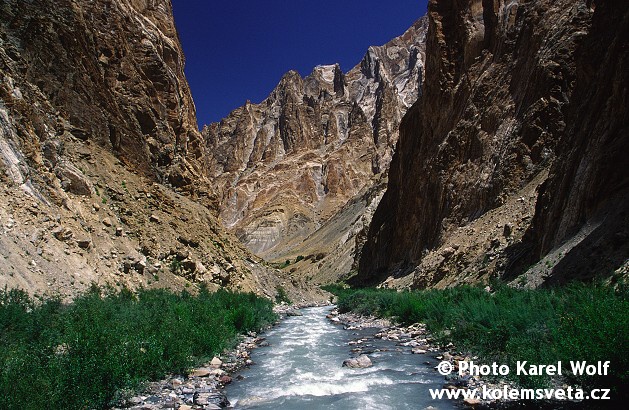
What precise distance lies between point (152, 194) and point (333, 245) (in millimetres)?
74157

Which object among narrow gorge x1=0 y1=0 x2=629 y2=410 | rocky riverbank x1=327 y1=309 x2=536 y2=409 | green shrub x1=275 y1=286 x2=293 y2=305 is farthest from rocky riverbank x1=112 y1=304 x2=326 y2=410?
green shrub x1=275 y1=286 x2=293 y2=305

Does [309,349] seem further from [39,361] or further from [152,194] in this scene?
[152,194]

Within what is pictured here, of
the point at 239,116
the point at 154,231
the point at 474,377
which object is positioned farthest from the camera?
the point at 239,116

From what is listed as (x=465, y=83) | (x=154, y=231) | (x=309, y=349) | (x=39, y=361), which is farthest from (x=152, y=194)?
(x=465, y=83)

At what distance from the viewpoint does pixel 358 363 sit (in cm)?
1243

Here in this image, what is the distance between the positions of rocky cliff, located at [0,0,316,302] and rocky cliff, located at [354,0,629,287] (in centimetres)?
1593

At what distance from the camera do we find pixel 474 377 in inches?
363

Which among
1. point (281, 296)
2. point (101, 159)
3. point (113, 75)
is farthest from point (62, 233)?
point (281, 296)

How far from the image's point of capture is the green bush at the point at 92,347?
6.21 metres

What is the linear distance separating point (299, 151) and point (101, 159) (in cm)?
13740

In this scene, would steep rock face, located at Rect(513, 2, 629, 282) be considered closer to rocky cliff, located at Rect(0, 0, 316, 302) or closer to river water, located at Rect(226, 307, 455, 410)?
river water, located at Rect(226, 307, 455, 410)

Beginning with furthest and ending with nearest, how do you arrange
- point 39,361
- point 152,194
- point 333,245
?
1. point 333,245
2. point 152,194
3. point 39,361

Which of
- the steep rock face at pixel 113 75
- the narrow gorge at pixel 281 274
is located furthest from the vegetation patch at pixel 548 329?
the steep rock face at pixel 113 75

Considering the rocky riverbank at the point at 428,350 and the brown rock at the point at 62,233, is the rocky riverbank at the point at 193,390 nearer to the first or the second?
the rocky riverbank at the point at 428,350
